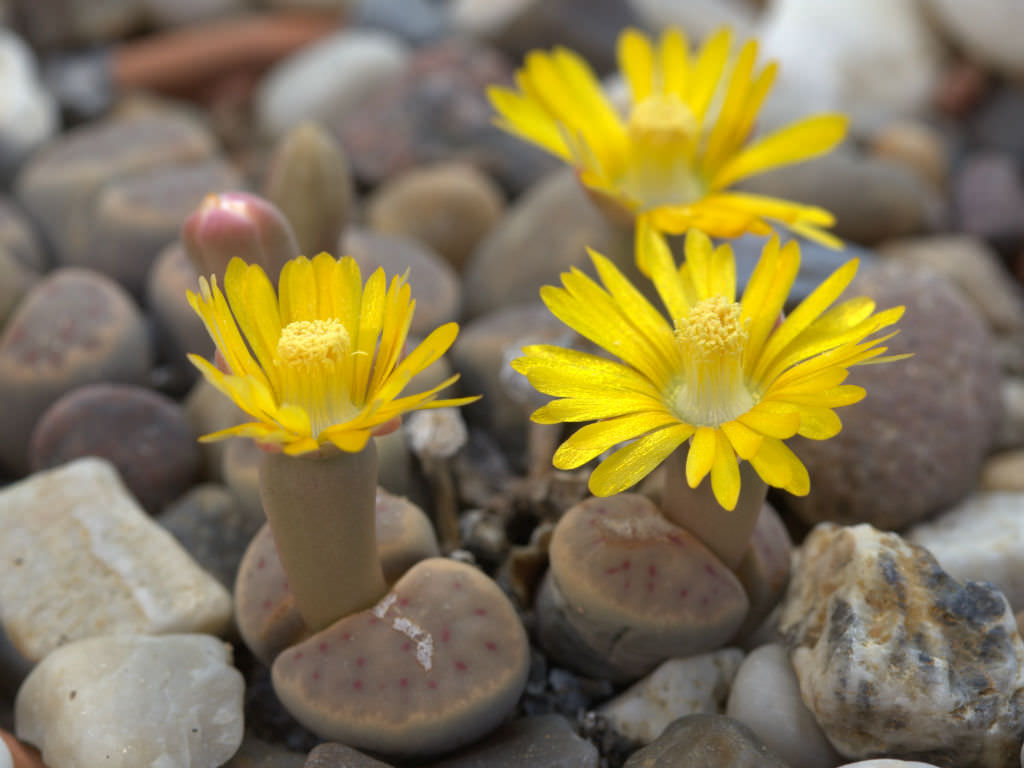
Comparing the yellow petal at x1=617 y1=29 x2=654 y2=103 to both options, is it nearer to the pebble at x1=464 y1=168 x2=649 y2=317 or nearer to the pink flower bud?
the pebble at x1=464 y1=168 x2=649 y2=317

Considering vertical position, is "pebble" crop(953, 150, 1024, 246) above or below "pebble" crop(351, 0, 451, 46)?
below

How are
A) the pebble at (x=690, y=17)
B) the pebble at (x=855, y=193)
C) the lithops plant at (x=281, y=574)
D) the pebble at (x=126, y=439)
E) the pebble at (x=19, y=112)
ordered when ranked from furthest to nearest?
the pebble at (x=690, y=17)
the pebble at (x=19, y=112)
the pebble at (x=855, y=193)
the pebble at (x=126, y=439)
the lithops plant at (x=281, y=574)

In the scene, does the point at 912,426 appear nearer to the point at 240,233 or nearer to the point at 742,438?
the point at 742,438

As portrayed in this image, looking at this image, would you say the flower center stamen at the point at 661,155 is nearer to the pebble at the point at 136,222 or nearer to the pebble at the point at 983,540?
the pebble at the point at 983,540

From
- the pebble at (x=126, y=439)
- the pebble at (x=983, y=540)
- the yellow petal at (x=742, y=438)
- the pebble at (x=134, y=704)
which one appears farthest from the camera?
the pebble at (x=126, y=439)

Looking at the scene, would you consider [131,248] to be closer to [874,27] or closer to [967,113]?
[874,27]

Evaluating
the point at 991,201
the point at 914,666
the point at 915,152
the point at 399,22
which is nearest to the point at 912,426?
the point at 914,666

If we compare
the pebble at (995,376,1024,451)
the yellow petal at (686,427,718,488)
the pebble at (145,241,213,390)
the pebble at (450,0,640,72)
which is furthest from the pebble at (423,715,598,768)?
the pebble at (450,0,640,72)

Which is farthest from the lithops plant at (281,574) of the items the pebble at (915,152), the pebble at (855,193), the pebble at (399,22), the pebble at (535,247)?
the pebble at (399,22)
